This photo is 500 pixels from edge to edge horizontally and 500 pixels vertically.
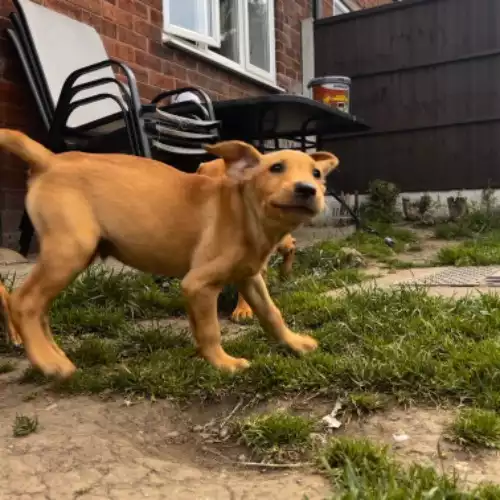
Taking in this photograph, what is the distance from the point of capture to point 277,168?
6.22 ft

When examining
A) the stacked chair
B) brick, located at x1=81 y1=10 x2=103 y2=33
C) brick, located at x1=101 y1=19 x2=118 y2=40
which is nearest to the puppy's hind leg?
the stacked chair

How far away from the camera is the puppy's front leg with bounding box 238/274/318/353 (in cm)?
218

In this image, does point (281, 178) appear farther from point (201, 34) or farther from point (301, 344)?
point (201, 34)

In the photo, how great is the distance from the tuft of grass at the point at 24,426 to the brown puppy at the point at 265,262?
2.71 ft

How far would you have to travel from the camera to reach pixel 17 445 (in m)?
1.58

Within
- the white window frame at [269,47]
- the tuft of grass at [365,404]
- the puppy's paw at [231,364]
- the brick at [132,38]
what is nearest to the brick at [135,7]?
the brick at [132,38]

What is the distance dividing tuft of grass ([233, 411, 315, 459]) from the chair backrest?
2.94 meters

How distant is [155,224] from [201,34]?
4453 millimetres

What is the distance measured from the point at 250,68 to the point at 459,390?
5.77 metres

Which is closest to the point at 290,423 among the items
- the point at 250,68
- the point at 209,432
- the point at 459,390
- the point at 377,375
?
the point at 209,432

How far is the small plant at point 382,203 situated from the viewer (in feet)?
22.4

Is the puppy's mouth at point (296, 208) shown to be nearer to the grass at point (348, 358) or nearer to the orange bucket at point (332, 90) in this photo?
the grass at point (348, 358)

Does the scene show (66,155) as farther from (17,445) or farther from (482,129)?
(482,129)

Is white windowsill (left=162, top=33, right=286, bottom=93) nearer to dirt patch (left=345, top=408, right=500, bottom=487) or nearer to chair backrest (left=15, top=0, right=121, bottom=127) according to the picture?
chair backrest (left=15, top=0, right=121, bottom=127)
